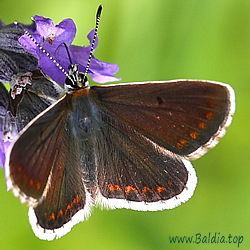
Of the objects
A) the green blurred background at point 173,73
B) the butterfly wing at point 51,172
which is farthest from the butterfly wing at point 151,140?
the green blurred background at point 173,73

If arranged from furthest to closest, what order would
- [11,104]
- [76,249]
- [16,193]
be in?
[76,249], [11,104], [16,193]

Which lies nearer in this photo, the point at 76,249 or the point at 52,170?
the point at 52,170

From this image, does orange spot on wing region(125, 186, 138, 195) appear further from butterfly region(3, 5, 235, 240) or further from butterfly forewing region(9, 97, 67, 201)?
butterfly forewing region(9, 97, 67, 201)

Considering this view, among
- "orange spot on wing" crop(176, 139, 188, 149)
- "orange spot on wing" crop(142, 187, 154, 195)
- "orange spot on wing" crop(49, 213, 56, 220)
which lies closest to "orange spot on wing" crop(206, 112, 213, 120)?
"orange spot on wing" crop(176, 139, 188, 149)

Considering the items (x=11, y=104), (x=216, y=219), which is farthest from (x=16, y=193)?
(x=216, y=219)

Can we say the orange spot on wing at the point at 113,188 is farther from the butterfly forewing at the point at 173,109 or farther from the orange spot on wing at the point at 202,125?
the orange spot on wing at the point at 202,125

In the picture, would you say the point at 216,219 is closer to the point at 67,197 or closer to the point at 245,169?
the point at 245,169

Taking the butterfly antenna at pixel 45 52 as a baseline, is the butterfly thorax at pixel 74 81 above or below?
below
